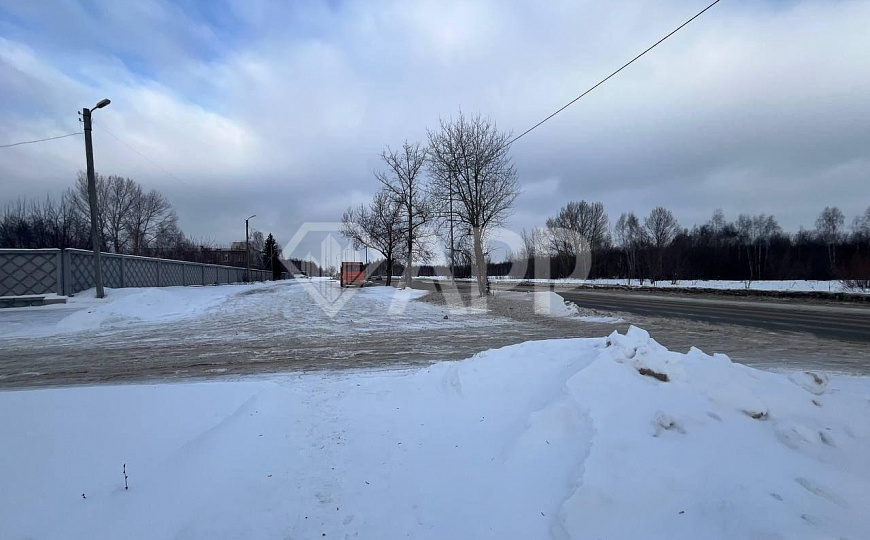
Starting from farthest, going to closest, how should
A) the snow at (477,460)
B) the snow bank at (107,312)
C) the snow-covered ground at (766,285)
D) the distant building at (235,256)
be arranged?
1. the distant building at (235,256)
2. the snow-covered ground at (766,285)
3. the snow bank at (107,312)
4. the snow at (477,460)

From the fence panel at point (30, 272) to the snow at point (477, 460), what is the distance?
721 inches

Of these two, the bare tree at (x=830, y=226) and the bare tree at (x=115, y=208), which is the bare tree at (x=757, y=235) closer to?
the bare tree at (x=830, y=226)

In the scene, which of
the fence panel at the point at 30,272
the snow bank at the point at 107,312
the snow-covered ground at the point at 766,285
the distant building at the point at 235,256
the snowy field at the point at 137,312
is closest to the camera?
the snow bank at the point at 107,312

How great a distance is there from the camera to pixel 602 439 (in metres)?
3.44

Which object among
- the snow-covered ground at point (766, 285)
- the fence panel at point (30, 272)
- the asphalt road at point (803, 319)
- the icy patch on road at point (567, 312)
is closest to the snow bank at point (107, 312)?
the fence panel at point (30, 272)

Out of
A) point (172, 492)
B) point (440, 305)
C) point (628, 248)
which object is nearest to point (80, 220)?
point (440, 305)

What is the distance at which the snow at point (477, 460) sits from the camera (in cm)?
274

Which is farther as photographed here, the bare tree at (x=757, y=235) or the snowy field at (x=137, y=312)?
the bare tree at (x=757, y=235)

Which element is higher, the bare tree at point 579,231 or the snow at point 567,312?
the bare tree at point 579,231

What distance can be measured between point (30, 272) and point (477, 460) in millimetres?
23620

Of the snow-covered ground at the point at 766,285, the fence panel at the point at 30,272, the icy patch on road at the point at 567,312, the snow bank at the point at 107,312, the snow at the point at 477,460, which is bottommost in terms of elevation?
the snow-covered ground at the point at 766,285

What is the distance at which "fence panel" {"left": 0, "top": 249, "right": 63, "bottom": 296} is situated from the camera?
59.2 ft

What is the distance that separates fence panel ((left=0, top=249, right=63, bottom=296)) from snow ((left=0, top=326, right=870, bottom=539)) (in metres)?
18.3

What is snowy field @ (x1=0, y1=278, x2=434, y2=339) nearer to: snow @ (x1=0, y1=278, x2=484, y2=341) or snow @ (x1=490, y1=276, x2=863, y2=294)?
snow @ (x1=0, y1=278, x2=484, y2=341)
